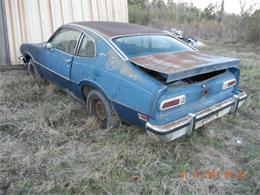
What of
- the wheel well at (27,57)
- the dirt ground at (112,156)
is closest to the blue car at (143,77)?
the dirt ground at (112,156)

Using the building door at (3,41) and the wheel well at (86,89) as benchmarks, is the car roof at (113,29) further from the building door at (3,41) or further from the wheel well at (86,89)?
the building door at (3,41)

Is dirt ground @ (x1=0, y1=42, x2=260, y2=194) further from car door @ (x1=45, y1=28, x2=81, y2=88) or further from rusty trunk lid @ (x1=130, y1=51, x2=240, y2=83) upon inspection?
rusty trunk lid @ (x1=130, y1=51, x2=240, y2=83)

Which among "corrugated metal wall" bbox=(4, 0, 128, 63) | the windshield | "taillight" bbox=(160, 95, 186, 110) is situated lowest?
"taillight" bbox=(160, 95, 186, 110)

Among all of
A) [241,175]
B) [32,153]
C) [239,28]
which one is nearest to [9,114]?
[32,153]

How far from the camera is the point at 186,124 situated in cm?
321

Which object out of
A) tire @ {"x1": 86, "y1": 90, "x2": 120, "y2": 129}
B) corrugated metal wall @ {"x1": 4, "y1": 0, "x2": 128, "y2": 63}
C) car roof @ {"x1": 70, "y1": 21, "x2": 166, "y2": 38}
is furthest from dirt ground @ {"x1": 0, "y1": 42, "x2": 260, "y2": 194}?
corrugated metal wall @ {"x1": 4, "y1": 0, "x2": 128, "y2": 63}

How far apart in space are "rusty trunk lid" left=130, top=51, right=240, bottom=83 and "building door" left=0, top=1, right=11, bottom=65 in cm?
464

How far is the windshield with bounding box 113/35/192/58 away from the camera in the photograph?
12.5 ft

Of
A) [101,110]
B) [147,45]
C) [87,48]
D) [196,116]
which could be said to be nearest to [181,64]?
[196,116]

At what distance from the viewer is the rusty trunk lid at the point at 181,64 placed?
3.05 meters

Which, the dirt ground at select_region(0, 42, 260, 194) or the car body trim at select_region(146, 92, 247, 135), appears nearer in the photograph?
the dirt ground at select_region(0, 42, 260, 194)

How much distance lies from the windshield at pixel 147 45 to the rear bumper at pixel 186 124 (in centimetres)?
106

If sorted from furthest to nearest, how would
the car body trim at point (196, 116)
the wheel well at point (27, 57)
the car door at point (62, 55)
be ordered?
the wheel well at point (27, 57) < the car door at point (62, 55) < the car body trim at point (196, 116)

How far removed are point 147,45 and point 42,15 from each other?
14.5 ft
